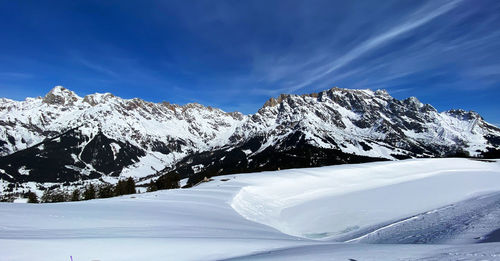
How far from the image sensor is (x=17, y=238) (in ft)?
18.3

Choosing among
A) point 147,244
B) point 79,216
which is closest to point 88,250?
A: point 147,244

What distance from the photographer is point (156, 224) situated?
9391 millimetres

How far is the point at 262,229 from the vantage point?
38.6 feet

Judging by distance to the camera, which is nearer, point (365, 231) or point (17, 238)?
point (17, 238)

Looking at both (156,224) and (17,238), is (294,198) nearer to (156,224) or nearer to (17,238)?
(156,224)

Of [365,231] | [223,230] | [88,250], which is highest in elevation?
[88,250]

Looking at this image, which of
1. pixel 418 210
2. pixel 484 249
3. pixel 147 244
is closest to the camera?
pixel 484 249

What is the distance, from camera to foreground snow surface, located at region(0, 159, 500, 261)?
5.62 meters

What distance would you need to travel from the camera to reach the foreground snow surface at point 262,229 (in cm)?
562

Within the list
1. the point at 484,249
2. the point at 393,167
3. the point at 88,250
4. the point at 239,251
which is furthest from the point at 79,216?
the point at 393,167

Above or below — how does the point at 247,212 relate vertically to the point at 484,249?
below

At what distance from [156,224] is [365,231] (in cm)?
855

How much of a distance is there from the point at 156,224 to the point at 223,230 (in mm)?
2251

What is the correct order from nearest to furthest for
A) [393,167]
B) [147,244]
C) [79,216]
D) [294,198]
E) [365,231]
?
[147,244]
[79,216]
[365,231]
[294,198]
[393,167]
